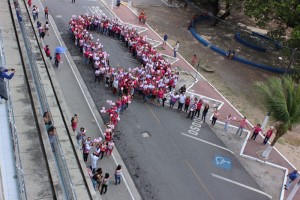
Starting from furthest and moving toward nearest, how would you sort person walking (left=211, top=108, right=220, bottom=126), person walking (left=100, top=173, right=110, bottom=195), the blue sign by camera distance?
1. person walking (left=211, top=108, right=220, bottom=126)
2. the blue sign
3. person walking (left=100, top=173, right=110, bottom=195)

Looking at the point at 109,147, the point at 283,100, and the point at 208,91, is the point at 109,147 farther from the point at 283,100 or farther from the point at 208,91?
the point at 208,91

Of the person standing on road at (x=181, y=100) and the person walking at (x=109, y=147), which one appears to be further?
the person standing on road at (x=181, y=100)

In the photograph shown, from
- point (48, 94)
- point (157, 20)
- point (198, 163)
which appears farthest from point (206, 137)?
point (157, 20)

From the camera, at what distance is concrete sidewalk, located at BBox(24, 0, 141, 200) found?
55.6 feet

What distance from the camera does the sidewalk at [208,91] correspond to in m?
21.2

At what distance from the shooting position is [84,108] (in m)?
22.2

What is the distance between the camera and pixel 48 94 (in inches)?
598

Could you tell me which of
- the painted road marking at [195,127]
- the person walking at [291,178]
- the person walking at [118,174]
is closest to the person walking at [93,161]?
the person walking at [118,174]

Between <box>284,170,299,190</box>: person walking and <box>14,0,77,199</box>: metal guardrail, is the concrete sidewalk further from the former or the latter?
<box>284,170,299,190</box>: person walking

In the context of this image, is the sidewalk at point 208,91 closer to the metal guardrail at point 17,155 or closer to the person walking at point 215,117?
the person walking at point 215,117

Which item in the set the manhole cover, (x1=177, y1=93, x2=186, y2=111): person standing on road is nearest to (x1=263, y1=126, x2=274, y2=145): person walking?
(x1=177, y1=93, x2=186, y2=111): person standing on road

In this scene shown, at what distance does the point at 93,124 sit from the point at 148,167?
435 centimetres

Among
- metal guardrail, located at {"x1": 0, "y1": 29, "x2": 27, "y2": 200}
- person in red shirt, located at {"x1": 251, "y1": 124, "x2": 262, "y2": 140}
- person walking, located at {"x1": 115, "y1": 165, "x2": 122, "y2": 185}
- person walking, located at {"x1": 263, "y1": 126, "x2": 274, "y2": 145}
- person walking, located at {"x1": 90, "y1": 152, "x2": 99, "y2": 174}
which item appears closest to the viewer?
metal guardrail, located at {"x1": 0, "y1": 29, "x2": 27, "y2": 200}

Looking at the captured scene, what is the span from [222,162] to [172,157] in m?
2.76
